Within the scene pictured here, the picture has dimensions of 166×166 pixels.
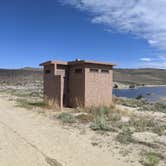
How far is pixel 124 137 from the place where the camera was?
8.02 m

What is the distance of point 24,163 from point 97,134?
3.62 meters

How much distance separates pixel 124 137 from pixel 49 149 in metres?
2.80

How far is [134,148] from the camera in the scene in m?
6.86

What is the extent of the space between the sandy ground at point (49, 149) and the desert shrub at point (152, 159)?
1.70 feet

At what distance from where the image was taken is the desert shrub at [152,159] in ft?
Answer: 18.4

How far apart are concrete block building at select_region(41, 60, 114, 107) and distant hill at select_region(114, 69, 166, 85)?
113150mm

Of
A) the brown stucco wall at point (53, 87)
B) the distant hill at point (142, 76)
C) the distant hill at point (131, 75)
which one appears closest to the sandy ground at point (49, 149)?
the brown stucco wall at point (53, 87)

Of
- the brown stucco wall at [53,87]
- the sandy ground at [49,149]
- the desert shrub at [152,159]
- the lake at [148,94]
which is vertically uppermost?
the brown stucco wall at [53,87]

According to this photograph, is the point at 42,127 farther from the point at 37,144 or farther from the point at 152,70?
the point at 152,70

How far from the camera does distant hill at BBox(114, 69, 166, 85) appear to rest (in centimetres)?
13538

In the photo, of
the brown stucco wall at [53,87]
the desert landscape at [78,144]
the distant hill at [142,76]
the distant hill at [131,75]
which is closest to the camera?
the desert landscape at [78,144]

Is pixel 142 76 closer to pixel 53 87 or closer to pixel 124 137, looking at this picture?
pixel 53 87

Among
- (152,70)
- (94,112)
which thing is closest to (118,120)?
(94,112)

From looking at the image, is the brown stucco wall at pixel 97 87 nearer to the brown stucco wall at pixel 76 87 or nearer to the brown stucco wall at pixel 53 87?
the brown stucco wall at pixel 76 87
